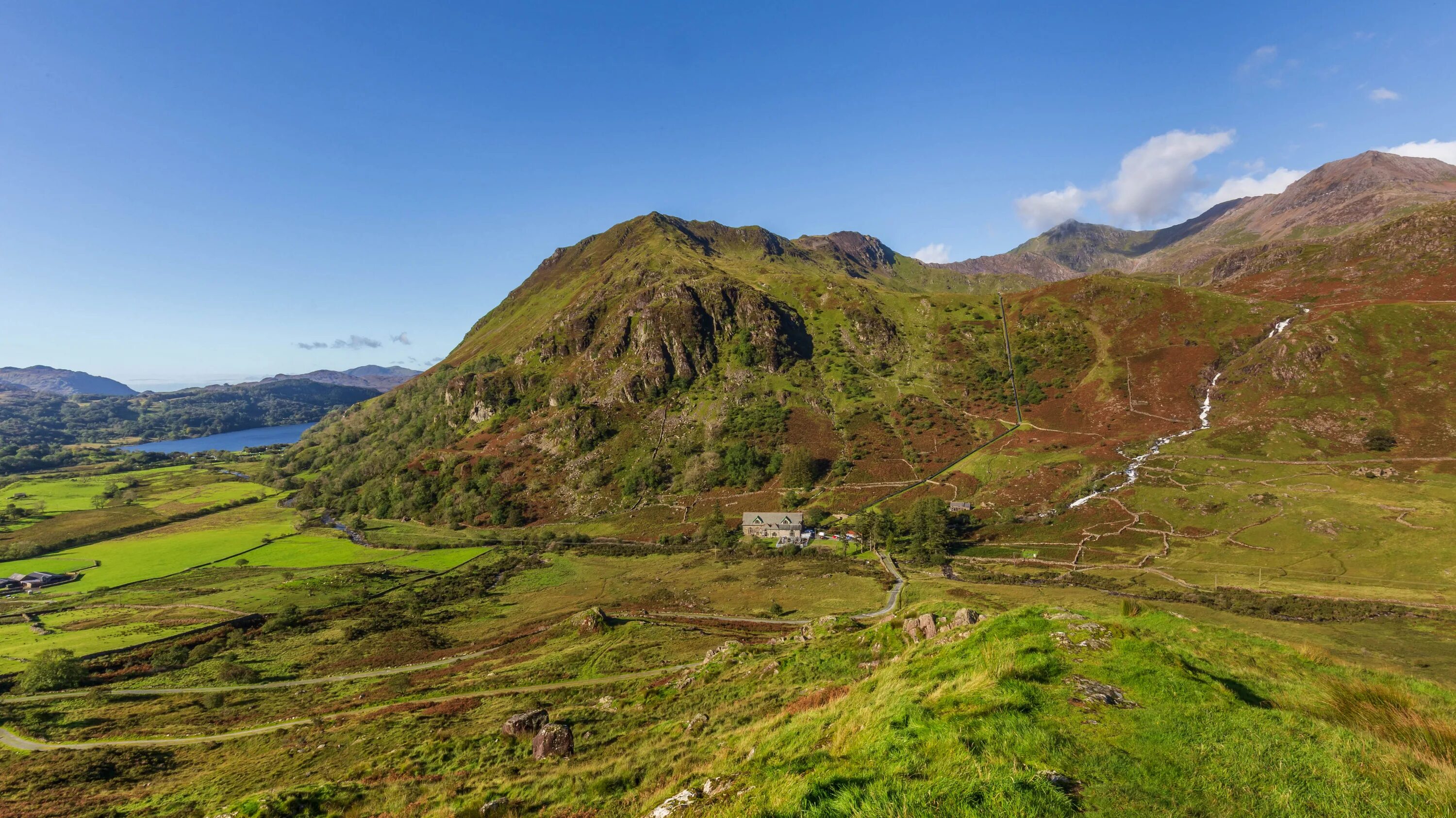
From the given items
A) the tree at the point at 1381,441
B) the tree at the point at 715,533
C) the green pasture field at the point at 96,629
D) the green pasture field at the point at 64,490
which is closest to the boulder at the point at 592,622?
the tree at the point at 715,533

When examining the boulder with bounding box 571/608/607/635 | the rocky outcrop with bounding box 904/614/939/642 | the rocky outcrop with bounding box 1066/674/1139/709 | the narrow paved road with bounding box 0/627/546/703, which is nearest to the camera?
the rocky outcrop with bounding box 1066/674/1139/709

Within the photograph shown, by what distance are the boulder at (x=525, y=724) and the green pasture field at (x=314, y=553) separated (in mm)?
99974

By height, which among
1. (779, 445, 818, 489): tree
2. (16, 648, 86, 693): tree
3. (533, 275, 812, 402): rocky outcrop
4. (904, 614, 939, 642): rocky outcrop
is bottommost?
(16, 648, 86, 693): tree

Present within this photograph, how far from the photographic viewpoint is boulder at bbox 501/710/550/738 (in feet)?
96.8

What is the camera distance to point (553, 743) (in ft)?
87.1

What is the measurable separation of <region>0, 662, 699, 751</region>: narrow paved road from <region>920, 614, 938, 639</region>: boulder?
714 inches

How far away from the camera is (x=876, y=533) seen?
317 ft

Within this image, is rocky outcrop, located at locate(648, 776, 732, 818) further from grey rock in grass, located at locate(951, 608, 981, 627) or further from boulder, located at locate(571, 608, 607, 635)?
boulder, located at locate(571, 608, 607, 635)

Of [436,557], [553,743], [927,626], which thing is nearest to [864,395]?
[436,557]

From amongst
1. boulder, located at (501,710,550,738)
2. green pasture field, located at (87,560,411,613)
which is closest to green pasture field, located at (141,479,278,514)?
green pasture field, located at (87,560,411,613)

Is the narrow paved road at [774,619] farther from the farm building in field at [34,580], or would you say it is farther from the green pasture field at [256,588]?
the farm building in field at [34,580]

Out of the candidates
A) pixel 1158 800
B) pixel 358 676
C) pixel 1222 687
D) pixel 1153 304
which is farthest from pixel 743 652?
pixel 1153 304

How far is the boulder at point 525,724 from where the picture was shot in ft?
96.8

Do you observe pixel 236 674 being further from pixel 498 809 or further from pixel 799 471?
pixel 799 471
